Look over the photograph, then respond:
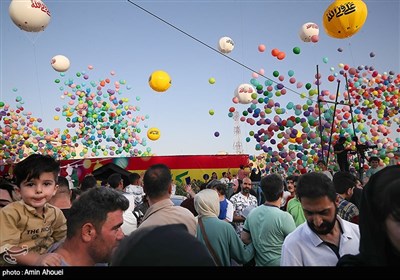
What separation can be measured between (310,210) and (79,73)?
554 inches

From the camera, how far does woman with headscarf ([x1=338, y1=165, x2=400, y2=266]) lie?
1.15 meters

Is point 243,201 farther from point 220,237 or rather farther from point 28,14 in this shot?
point 28,14

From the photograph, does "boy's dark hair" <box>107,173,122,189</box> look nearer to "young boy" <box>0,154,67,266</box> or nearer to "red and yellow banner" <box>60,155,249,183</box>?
"young boy" <box>0,154,67,266</box>

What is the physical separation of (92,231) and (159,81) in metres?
8.13

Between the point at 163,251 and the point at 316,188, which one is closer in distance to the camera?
the point at 163,251

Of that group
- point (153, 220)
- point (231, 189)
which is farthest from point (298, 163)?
point (153, 220)

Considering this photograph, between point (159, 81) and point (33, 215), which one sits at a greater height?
point (159, 81)

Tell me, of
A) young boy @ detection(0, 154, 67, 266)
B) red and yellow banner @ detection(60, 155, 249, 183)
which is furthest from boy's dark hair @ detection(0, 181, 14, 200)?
red and yellow banner @ detection(60, 155, 249, 183)

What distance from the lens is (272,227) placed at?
3014 millimetres

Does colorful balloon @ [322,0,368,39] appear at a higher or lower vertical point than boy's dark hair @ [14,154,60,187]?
higher

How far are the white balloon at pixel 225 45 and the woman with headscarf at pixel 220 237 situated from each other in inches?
333

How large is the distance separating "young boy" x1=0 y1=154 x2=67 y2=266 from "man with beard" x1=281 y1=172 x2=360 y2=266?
1.37 meters

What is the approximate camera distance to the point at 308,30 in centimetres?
964

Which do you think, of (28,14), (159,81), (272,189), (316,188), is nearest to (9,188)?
(272,189)
